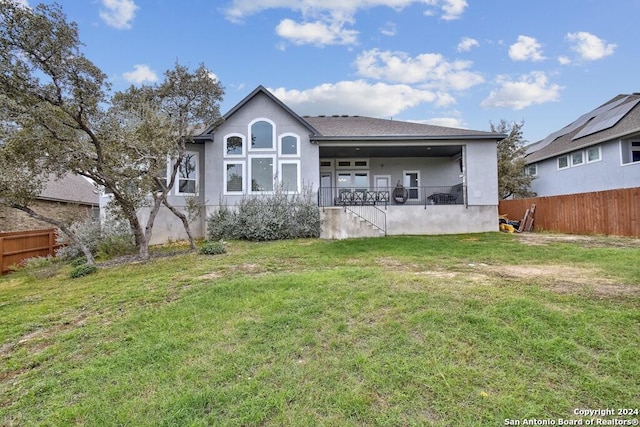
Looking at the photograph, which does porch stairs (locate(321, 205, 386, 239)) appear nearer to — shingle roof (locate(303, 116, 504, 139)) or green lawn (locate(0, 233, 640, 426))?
shingle roof (locate(303, 116, 504, 139))

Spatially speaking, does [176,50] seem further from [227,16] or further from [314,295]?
[314,295]

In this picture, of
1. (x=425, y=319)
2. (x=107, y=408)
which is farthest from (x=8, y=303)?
(x=425, y=319)

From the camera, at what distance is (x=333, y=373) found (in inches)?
114

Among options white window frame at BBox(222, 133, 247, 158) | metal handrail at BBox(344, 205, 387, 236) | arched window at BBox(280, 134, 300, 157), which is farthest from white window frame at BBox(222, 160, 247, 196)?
metal handrail at BBox(344, 205, 387, 236)

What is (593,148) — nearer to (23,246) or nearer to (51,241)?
(51,241)

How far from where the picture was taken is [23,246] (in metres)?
11.5

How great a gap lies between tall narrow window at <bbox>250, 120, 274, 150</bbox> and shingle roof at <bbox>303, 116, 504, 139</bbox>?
2291 millimetres

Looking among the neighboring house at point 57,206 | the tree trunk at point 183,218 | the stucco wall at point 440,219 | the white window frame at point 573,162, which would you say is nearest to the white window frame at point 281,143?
the stucco wall at point 440,219

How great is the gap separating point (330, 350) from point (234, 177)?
11796 millimetres

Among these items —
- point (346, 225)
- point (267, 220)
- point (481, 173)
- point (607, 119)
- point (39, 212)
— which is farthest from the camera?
point (607, 119)

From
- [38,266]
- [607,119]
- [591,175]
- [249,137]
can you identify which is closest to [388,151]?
[249,137]

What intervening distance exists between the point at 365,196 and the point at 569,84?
12952 mm

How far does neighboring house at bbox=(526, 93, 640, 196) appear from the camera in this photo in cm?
1529

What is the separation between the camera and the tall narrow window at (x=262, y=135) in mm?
14141
